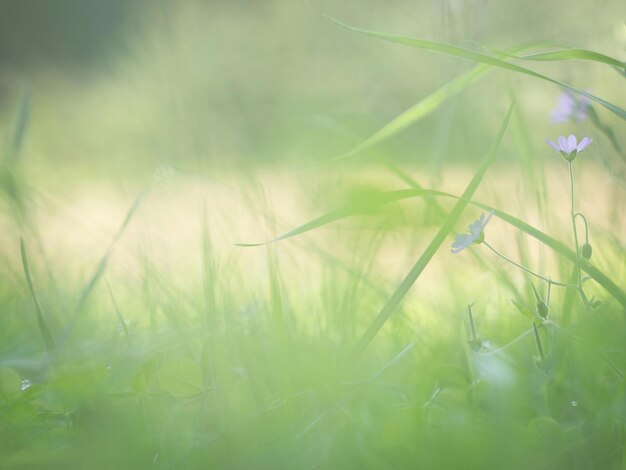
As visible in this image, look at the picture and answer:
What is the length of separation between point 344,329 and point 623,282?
28 centimetres

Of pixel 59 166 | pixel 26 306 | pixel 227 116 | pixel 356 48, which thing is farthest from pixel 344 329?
pixel 356 48

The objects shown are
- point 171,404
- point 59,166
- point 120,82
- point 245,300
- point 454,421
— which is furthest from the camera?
point 59,166

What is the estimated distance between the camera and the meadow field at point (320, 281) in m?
0.52

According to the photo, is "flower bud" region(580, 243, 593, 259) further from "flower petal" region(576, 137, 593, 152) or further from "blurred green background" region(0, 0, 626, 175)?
"blurred green background" region(0, 0, 626, 175)

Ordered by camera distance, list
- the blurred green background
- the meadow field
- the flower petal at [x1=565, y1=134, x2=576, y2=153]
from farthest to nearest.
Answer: the blurred green background
the flower petal at [x1=565, y1=134, x2=576, y2=153]
the meadow field

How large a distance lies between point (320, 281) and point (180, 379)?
369 mm

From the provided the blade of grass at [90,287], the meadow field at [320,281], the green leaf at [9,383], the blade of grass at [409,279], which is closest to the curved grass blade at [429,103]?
the meadow field at [320,281]

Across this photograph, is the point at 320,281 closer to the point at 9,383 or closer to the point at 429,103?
the point at 429,103

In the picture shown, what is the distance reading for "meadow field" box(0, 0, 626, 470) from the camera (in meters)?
0.52

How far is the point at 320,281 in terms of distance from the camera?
0.95 meters

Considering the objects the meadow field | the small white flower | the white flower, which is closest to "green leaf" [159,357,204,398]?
the meadow field

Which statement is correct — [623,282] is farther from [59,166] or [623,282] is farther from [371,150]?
[59,166]

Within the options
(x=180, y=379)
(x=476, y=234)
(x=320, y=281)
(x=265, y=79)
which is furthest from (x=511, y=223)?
(x=265, y=79)

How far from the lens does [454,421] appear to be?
1.68ft
